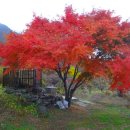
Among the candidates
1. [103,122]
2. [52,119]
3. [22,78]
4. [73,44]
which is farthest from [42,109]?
[22,78]

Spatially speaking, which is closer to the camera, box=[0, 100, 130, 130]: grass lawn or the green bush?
box=[0, 100, 130, 130]: grass lawn

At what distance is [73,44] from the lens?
15.9m

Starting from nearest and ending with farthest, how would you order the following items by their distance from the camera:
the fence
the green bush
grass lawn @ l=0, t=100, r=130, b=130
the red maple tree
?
grass lawn @ l=0, t=100, r=130, b=130
the red maple tree
the green bush
the fence

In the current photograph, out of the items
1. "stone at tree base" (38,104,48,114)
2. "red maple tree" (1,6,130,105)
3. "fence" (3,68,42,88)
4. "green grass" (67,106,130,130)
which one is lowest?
"green grass" (67,106,130,130)

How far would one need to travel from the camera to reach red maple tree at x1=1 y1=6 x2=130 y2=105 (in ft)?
52.4

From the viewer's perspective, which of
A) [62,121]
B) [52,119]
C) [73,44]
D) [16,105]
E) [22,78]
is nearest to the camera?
[73,44]

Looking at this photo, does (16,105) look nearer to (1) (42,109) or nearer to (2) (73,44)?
(1) (42,109)

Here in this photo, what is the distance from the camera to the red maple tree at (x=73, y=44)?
16.0 meters

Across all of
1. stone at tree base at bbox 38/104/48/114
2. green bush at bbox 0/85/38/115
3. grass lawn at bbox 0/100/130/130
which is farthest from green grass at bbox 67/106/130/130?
green bush at bbox 0/85/38/115

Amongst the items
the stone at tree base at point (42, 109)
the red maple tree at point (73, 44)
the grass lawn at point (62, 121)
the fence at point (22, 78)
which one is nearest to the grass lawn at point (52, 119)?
the grass lawn at point (62, 121)

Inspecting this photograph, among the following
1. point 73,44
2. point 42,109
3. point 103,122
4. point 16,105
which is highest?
point 73,44

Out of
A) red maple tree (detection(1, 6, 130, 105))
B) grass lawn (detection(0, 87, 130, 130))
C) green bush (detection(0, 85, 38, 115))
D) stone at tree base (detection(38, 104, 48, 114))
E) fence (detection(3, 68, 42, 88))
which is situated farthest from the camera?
fence (detection(3, 68, 42, 88))

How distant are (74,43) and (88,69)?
2.03 m

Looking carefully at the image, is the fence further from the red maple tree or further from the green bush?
the green bush
